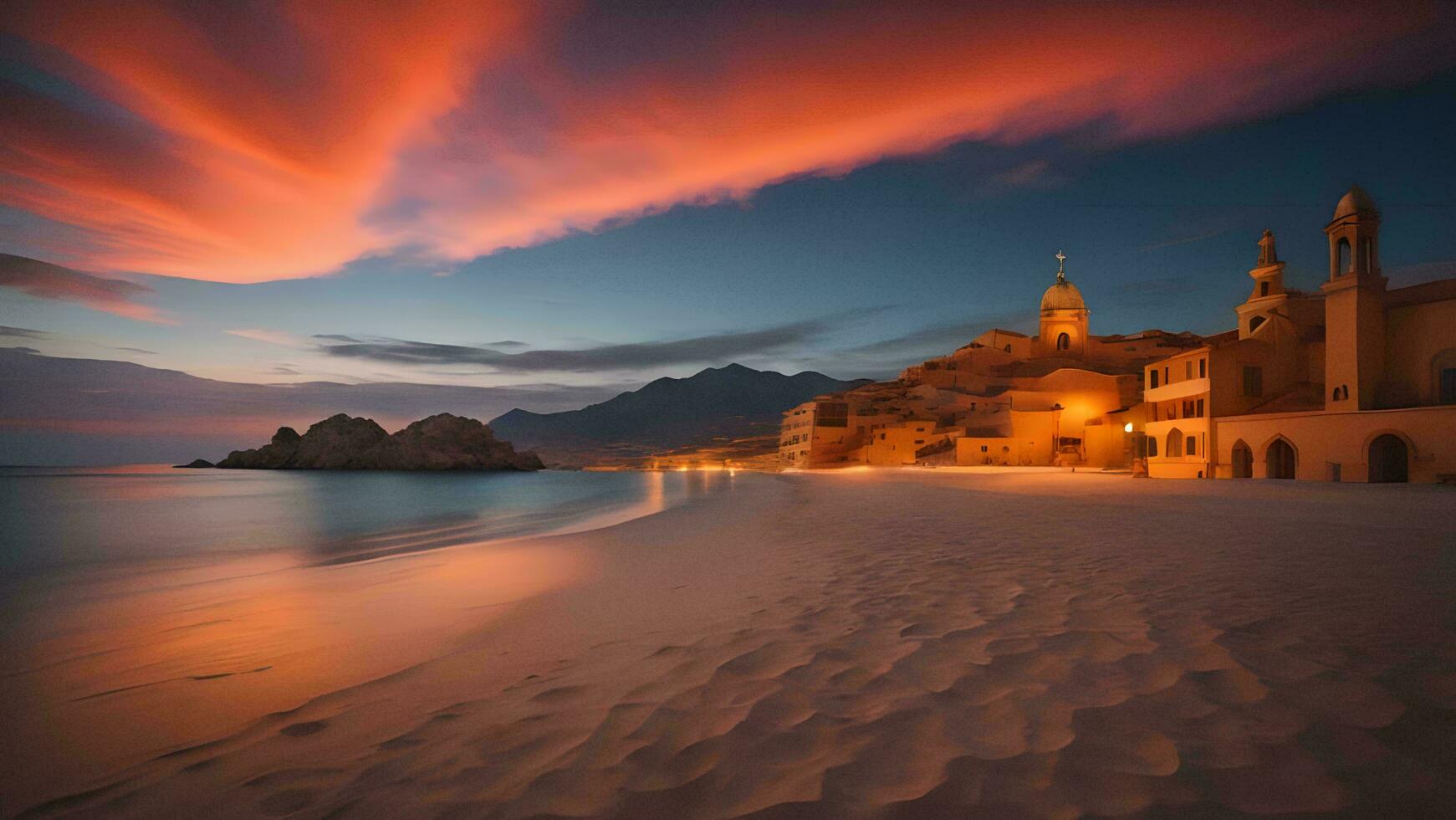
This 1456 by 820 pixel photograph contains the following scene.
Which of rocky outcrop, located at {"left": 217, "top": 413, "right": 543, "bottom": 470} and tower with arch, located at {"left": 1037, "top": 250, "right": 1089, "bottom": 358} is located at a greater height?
tower with arch, located at {"left": 1037, "top": 250, "right": 1089, "bottom": 358}

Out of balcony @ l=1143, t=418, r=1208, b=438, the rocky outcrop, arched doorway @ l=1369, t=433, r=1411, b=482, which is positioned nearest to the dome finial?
balcony @ l=1143, t=418, r=1208, b=438

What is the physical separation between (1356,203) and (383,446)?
120325 mm

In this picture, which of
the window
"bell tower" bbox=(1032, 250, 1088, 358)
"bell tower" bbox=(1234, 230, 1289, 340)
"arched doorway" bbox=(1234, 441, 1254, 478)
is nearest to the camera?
"arched doorway" bbox=(1234, 441, 1254, 478)

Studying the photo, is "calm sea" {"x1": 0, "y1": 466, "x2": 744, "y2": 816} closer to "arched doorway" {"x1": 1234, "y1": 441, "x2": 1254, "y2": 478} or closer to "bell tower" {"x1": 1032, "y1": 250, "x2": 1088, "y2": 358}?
"arched doorway" {"x1": 1234, "y1": 441, "x2": 1254, "y2": 478}

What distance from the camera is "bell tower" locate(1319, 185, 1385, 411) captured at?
919 inches

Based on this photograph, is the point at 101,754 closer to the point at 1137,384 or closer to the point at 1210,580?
the point at 1210,580

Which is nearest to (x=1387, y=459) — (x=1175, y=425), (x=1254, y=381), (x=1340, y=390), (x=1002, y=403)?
(x=1340, y=390)

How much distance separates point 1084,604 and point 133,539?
25014 millimetres

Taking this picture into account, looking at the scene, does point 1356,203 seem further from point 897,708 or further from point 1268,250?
point 897,708

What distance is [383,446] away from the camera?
106312 mm

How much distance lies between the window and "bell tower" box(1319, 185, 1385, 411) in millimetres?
4931

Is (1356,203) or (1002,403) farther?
(1002,403)

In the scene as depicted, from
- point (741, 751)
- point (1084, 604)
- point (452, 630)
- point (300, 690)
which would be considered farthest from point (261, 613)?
point (1084, 604)

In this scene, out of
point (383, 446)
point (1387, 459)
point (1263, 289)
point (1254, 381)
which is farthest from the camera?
point (383, 446)
